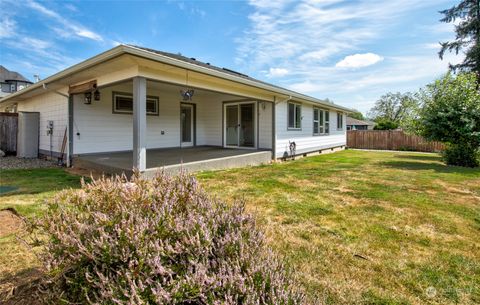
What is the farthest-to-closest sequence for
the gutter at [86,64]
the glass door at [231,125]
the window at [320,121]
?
the window at [320,121]
the glass door at [231,125]
the gutter at [86,64]

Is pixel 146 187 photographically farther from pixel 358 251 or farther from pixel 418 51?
pixel 418 51

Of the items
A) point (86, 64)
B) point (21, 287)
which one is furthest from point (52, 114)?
point (21, 287)

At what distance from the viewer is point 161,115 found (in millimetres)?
10797

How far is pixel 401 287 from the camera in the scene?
2.13m

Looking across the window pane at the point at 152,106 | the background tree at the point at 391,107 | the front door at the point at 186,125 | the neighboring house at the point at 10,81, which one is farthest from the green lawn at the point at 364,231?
the background tree at the point at 391,107

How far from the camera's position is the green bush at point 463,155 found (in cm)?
975

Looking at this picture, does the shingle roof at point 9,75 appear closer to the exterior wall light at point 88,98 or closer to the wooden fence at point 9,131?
the wooden fence at point 9,131

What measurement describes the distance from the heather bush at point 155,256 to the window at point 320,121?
13.4m

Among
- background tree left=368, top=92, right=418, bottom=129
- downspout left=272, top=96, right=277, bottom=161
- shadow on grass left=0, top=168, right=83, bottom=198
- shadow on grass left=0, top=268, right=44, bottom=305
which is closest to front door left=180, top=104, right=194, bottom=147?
downspout left=272, top=96, right=277, bottom=161

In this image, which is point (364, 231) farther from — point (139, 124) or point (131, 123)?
point (131, 123)

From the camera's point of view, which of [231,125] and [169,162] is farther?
[231,125]

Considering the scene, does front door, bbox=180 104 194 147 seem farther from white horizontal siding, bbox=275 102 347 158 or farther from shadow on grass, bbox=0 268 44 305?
shadow on grass, bbox=0 268 44 305

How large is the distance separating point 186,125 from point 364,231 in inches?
388

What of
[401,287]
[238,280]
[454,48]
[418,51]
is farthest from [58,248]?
[454,48]
